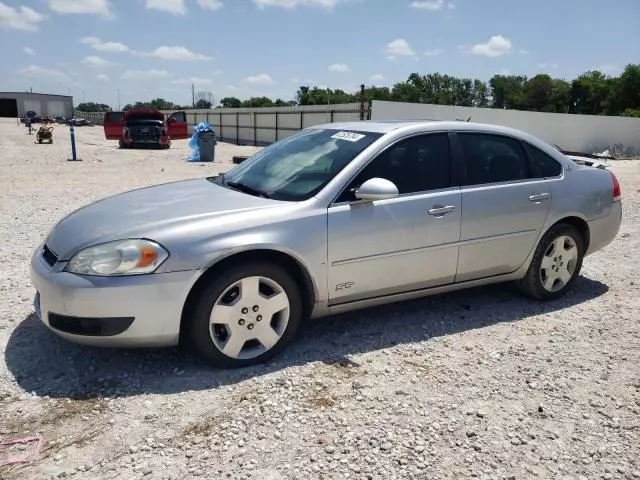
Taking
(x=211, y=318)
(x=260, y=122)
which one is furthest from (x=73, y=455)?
(x=260, y=122)

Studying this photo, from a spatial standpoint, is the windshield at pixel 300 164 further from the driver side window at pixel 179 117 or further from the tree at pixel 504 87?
the tree at pixel 504 87

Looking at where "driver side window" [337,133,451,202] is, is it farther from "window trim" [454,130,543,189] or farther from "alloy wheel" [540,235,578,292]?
"alloy wheel" [540,235,578,292]

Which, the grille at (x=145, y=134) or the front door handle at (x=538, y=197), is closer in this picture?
the front door handle at (x=538, y=197)

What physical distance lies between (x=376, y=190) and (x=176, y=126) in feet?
88.8

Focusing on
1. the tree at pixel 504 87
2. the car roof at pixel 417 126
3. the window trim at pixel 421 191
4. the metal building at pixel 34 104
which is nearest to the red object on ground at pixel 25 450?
the window trim at pixel 421 191

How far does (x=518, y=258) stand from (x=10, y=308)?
4090 millimetres

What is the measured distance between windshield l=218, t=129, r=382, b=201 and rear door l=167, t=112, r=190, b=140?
25.3 m

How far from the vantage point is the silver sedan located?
118 inches

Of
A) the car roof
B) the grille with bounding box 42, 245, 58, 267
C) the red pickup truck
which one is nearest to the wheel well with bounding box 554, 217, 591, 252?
the car roof

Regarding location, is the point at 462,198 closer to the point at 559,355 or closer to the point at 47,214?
the point at 559,355

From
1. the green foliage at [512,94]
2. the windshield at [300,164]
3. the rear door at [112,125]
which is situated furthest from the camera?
the green foliage at [512,94]

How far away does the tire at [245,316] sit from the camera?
122 inches

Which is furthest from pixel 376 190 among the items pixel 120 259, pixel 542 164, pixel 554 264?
pixel 554 264

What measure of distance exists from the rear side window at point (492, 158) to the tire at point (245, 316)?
175 cm
